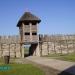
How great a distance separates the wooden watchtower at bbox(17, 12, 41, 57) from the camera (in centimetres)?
4253

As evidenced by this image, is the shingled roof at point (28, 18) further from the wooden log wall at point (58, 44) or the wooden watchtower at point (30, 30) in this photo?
the wooden log wall at point (58, 44)

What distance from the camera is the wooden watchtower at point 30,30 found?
42.5 meters

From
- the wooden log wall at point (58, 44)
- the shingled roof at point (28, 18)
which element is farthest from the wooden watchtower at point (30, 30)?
the wooden log wall at point (58, 44)

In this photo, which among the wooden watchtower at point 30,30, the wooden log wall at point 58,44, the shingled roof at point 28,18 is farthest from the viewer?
the wooden log wall at point 58,44

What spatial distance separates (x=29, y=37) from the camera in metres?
42.6

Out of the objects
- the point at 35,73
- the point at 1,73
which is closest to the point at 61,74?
the point at 35,73

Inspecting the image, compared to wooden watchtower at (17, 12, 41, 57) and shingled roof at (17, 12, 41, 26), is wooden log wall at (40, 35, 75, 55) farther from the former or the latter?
shingled roof at (17, 12, 41, 26)

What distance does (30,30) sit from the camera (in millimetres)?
42969

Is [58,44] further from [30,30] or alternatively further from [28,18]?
[28,18]

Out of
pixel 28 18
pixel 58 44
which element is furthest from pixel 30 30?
pixel 58 44

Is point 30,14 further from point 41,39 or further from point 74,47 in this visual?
point 74,47

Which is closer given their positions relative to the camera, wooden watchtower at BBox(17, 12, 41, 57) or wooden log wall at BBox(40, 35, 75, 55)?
wooden watchtower at BBox(17, 12, 41, 57)

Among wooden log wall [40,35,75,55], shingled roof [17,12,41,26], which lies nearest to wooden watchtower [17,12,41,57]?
shingled roof [17,12,41,26]

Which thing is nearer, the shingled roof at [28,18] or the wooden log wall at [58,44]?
the shingled roof at [28,18]
